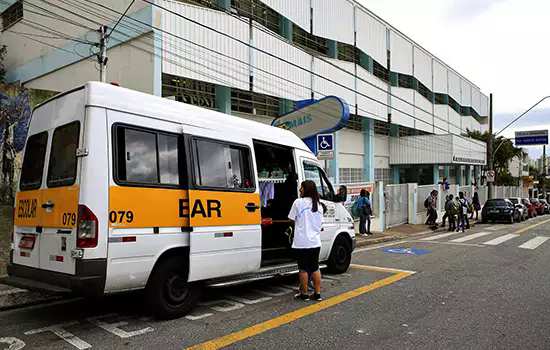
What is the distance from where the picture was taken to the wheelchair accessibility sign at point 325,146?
12.1 metres

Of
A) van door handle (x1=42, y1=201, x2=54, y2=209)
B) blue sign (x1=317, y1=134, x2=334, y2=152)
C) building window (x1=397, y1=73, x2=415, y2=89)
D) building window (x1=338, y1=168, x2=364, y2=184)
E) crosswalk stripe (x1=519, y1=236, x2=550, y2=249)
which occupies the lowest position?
crosswalk stripe (x1=519, y1=236, x2=550, y2=249)

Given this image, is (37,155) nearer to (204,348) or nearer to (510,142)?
(204,348)

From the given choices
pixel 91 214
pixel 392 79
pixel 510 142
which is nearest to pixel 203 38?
pixel 91 214

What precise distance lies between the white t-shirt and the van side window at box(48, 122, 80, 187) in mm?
2904

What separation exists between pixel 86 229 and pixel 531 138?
41759 mm

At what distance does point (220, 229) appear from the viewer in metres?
5.56

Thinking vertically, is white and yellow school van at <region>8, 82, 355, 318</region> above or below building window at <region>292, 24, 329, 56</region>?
below

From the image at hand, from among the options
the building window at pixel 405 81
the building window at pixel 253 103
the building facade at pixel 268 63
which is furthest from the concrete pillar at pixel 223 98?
the building window at pixel 405 81

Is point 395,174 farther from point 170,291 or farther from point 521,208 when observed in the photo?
point 170,291

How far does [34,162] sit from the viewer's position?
535 cm

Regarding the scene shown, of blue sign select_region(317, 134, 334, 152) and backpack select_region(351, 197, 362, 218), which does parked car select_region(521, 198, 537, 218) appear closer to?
backpack select_region(351, 197, 362, 218)

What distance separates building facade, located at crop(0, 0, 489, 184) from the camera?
1508 cm

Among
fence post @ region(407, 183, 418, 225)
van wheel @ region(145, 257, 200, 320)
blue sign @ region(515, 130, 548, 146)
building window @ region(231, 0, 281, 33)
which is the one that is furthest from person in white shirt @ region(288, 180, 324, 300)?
blue sign @ region(515, 130, 548, 146)

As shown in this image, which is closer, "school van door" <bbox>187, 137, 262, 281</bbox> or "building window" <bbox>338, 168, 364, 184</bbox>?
"school van door" <bbox>187, 137, 262, 281</bbox>
